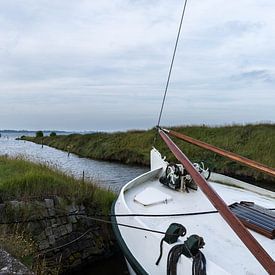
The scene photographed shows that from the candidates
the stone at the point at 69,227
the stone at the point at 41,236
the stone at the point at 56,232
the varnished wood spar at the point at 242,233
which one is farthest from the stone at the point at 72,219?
the varnished wood spar at the point at 242,233

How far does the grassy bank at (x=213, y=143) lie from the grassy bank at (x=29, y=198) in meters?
8.90

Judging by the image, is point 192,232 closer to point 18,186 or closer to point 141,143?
point 18,186

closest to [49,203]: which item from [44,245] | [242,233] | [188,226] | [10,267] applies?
[44,245]

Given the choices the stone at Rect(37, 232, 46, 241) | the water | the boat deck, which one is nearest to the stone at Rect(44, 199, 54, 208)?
the stone at Rect(37, 232, 46, 241)

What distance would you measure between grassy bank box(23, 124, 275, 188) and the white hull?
9302mm

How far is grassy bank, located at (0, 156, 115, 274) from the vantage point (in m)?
5.68

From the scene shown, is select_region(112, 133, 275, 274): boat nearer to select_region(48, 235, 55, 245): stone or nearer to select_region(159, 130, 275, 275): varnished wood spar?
select_region(159, 130, 275, 275): varnished wood spar

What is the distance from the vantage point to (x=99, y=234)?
24.6ft

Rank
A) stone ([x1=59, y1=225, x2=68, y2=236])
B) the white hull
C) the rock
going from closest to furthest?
the rock < the white hull < stone ([x1=59, y1=225, x2=68, y2=236])

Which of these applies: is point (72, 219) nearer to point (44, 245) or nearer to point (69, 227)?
point (69, 227)

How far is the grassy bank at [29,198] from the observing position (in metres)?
5.68

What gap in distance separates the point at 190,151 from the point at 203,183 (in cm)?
1941

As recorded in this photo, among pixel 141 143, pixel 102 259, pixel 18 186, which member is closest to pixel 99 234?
pixel 102 259

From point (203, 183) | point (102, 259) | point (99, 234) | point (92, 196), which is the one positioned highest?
point (203, 183)
